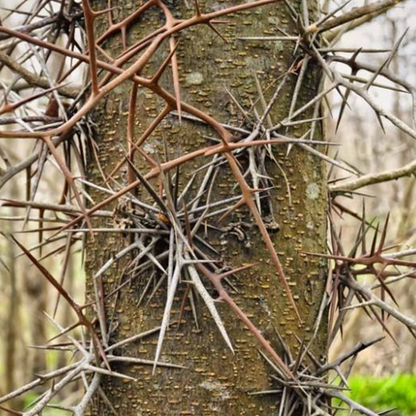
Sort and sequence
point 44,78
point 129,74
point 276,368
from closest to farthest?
point 129,74 < point 276,368 < point 44,78

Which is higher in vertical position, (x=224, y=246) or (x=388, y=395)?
(x=224, y=246)

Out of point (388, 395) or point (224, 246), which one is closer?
point (224, 246)

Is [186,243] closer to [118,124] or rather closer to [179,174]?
[179,174]

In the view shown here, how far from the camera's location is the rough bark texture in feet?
2.78

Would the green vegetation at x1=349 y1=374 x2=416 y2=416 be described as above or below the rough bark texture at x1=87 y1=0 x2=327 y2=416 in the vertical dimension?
below

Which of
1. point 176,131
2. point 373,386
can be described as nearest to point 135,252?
point 176,131

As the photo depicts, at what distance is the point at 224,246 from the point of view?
870mm

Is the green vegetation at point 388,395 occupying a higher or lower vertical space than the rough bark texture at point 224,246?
lower

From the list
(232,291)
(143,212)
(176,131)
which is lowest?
(232,291)

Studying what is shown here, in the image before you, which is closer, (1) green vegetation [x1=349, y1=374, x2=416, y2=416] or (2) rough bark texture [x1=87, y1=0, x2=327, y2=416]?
(2) rough bark texture [x1=87, y1=0, x2=327, y2=416]

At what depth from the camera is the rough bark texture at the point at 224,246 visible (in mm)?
848

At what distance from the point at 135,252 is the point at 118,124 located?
181 mm

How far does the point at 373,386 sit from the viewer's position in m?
3.54

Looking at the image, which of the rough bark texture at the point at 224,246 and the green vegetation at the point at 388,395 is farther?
the green vegetation at the point at 388,395
